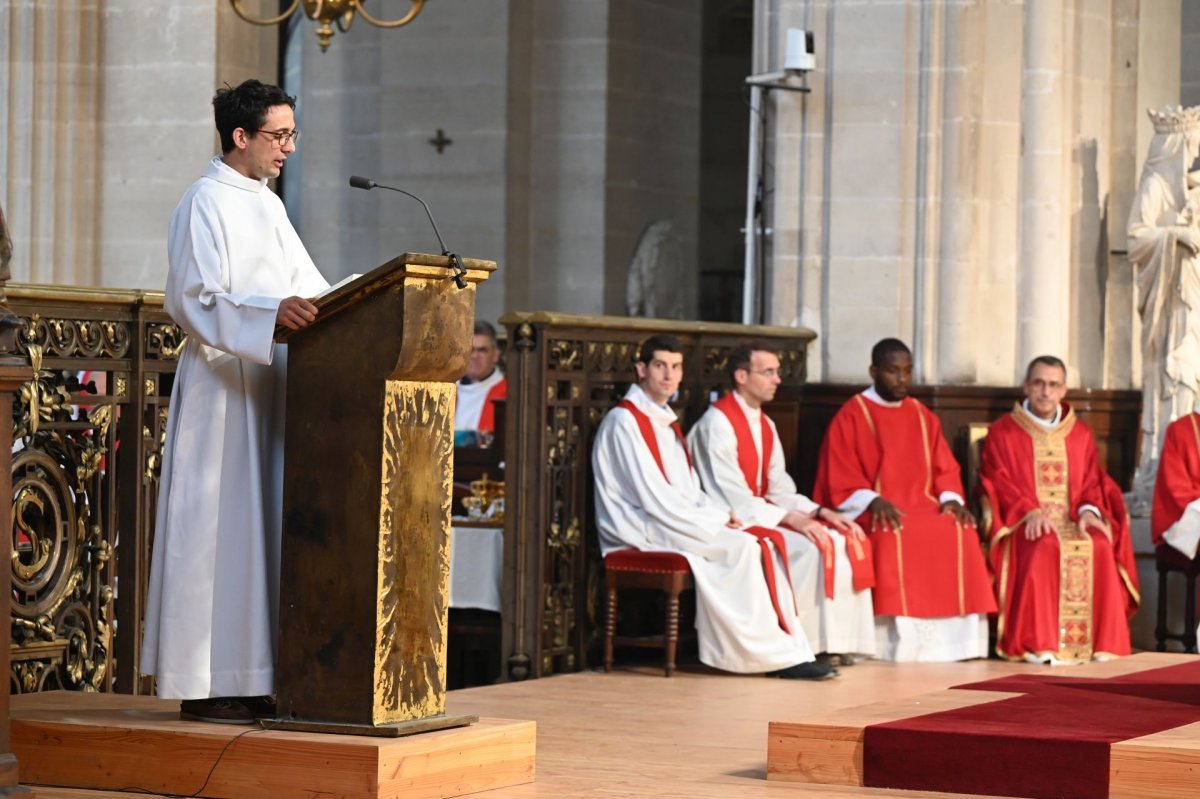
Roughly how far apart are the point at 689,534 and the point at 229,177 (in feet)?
13.4

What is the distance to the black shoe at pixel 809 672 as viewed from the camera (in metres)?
9.27

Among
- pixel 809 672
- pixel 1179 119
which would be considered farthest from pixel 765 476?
pixel 1179 119

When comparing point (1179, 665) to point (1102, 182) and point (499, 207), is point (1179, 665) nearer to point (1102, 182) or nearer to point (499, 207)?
point (1102, 182)

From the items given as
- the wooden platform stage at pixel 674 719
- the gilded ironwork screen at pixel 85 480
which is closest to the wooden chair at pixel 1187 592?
the wooden platform stage at pixel 674 719

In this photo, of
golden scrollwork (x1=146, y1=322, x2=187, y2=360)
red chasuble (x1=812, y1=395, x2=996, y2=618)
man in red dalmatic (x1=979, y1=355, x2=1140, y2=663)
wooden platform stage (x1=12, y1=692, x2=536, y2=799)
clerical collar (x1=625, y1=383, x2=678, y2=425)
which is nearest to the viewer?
wooden platform stage (x1=12, y1=692, x2=536, y2=799)

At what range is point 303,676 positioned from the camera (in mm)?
5457

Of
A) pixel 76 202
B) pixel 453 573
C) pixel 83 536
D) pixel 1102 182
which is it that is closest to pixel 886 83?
pixel 1102 182

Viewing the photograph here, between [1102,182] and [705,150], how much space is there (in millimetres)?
7049

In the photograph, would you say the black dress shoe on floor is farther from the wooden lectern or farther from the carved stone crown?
the carved stone crown

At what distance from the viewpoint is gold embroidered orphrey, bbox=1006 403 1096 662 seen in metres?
10.1

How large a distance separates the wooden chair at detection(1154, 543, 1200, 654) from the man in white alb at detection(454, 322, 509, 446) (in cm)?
342

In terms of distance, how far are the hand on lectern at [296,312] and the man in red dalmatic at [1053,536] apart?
5.45 meters

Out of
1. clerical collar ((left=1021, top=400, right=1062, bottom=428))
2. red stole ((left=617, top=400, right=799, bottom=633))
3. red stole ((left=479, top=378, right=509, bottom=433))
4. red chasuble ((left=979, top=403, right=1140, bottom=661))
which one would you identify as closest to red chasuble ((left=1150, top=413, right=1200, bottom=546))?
red chasuble ((left=979, top=403, right=1140, bottom=661))

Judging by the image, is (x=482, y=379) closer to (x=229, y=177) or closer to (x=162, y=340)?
(x=162, y=340)
